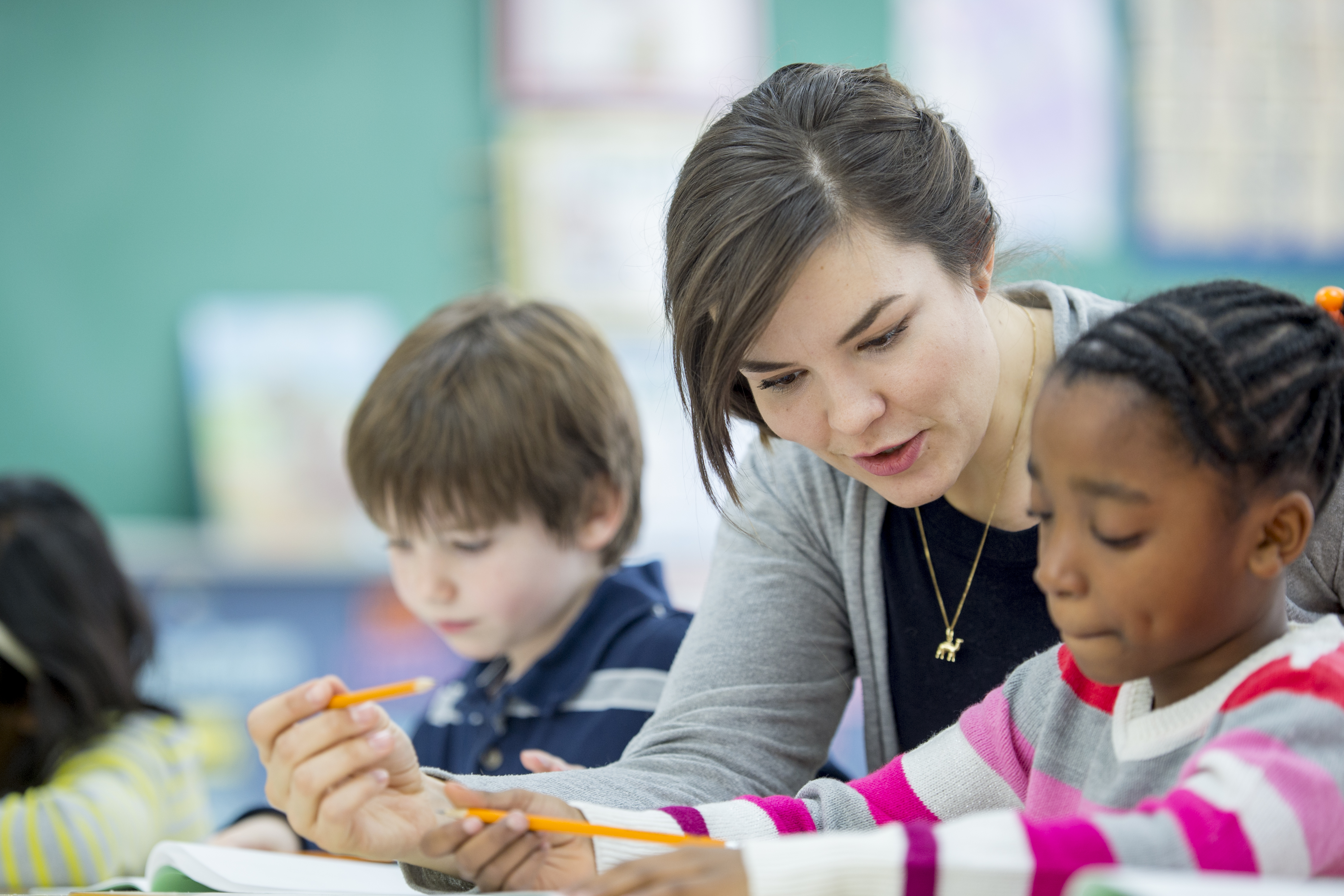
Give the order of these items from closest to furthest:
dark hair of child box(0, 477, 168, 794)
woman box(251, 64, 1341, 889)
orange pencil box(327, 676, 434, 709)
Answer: orange pencil box(327, 676, 434, 709), woman box(251, 64, 1341, 889), dark hair of child box(0, 477, 168, 794)

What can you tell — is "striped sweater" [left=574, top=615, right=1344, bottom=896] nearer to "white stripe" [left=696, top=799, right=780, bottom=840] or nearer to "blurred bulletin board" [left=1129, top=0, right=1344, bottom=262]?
"white stripe" [left=696, top=799, right=780, bottom=840]

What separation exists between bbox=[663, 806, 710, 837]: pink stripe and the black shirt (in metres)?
0.29

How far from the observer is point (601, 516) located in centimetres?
133

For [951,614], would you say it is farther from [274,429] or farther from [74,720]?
[274,429]

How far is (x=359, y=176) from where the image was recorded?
3.06 meters

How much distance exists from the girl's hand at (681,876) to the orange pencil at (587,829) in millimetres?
107

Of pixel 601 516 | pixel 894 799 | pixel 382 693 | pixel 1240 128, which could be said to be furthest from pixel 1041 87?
pixel 382 693

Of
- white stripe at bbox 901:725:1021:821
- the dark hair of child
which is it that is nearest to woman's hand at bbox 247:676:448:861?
white stripe at bbox 901:725:1021:821

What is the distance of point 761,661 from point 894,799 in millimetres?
235

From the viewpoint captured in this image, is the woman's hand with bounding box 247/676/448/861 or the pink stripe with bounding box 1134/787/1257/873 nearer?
the pink stripe with bounding box 1134/787/1257/873

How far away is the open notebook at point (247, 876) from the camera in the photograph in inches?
31.2

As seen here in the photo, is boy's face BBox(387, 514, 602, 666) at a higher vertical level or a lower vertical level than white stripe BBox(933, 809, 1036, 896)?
lower

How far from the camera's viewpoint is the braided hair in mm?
584

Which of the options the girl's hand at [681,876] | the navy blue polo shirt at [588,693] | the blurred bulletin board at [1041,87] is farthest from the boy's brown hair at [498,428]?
the blurred bulletin board at [1041,87]
